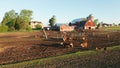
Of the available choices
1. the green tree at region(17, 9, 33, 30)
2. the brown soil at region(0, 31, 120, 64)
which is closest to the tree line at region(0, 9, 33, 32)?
the green tree at region(17, 9, 33, 30)

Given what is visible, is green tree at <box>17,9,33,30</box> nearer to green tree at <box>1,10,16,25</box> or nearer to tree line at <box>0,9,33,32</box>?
tree line at <box>0,9,33,32</box>

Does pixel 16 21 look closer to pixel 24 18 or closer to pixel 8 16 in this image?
pixel 24 18

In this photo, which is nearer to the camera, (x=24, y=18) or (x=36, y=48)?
(x=36, y=48)

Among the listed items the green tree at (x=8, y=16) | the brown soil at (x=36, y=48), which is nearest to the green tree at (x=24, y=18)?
the green tree at (x=8, y=16)

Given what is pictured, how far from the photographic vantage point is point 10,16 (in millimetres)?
107688

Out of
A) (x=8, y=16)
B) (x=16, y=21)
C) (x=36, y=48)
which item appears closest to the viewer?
(x=36, y=48)

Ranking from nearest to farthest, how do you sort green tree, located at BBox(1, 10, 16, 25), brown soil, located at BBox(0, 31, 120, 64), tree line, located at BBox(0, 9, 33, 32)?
brown soil, located at BBox(0, 31, 120, 64) < tree line, located at BBox(0, 9, 33, 32) < green tree, located at BBox(1, 10, 16, 25)

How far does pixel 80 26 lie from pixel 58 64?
84.7m

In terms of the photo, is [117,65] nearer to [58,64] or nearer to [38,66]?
[58,64]

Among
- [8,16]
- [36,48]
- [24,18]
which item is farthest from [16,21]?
[36,48]

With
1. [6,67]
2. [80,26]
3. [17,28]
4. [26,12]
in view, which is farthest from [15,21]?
[6,67]

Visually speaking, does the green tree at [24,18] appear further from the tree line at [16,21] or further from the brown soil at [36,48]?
the brown soil at [36,48]

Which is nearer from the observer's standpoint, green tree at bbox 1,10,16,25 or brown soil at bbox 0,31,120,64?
brown soil at bbox 0,31,120,64

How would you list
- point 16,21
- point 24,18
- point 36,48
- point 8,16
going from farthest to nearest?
point 8,16 < point 24,18 < point 16,21 < point 36,48
